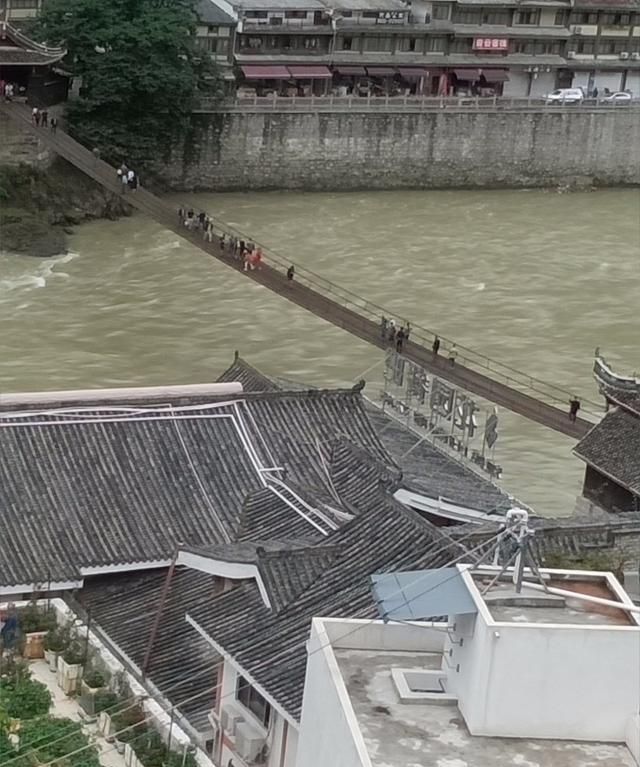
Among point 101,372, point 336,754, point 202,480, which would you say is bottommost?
point 101,372

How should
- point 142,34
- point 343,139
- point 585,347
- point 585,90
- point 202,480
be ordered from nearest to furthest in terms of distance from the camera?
point 202,480, point 585,347, point 142,34, point 343,139, point 585,90

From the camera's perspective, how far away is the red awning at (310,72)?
34.3 metres

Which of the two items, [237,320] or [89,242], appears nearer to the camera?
[237,320]

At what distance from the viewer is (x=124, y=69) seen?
29391 mm

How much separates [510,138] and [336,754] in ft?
97.5

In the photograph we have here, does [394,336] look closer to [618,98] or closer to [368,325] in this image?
[368,325]

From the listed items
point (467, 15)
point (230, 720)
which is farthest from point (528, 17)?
point (230, 720)

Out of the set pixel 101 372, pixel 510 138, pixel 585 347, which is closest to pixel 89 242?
pixel 101 372

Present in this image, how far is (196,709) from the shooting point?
8891 mm

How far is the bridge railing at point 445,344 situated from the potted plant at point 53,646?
10304mm

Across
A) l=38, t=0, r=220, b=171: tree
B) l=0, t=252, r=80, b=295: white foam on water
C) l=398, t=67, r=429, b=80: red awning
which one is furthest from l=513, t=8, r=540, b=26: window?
l=0, t=252, r=80, b=295: white foam on water

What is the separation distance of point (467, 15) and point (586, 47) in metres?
Result: 3.41

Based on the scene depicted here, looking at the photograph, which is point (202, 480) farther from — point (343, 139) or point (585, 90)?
point (585, 90)

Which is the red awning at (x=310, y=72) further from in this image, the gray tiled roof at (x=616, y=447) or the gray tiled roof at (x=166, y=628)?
the gray tiled roof at (x=166, y=628)
